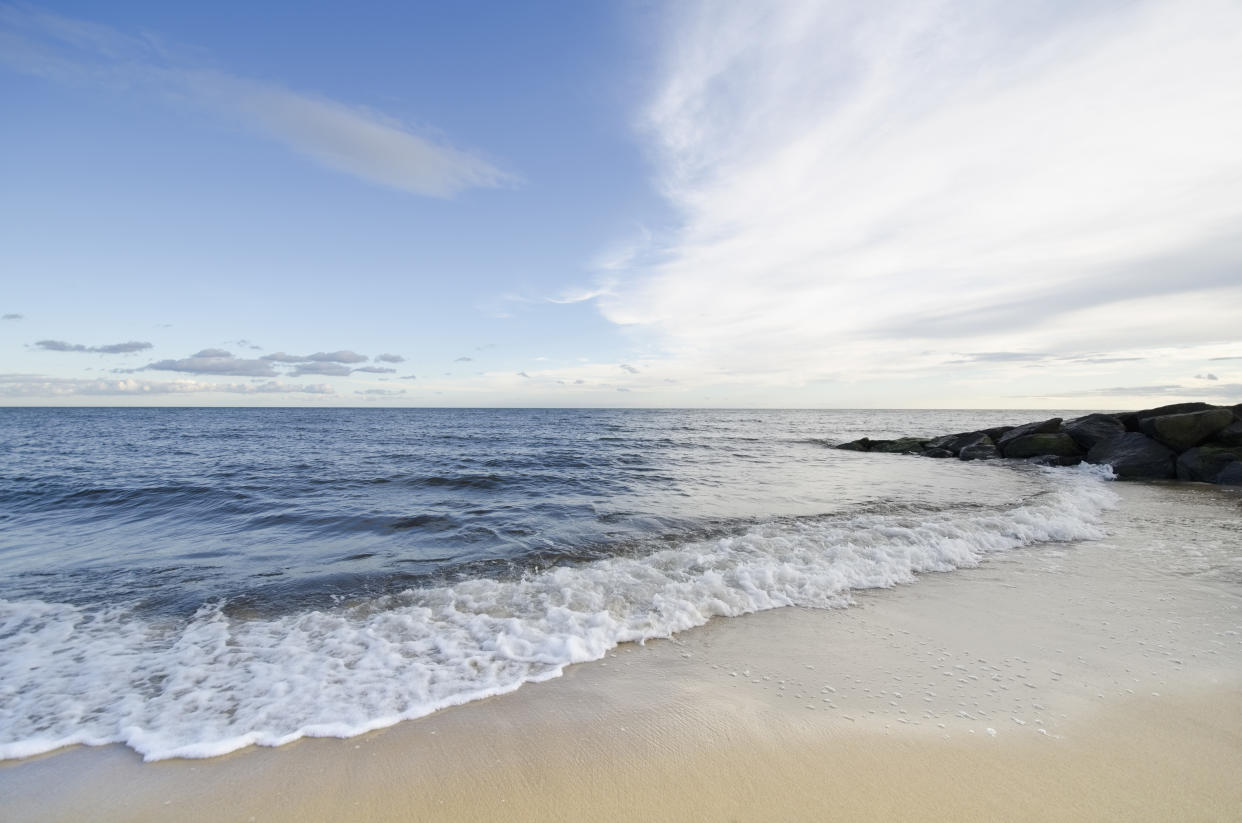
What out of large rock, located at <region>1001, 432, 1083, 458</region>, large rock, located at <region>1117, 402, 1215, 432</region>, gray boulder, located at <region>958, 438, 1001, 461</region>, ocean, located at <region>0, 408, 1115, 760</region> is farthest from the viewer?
gray boulder, located at <region>958, 438, 1001, 461</region>

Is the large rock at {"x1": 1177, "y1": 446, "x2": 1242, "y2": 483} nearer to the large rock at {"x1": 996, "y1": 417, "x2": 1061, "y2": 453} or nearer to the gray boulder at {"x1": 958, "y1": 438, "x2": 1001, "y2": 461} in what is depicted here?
the large rock at {"x1": 996, "y1": 417, "x2": 1061, "y2": 453}

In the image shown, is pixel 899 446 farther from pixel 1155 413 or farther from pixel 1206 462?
pixel 1206 462

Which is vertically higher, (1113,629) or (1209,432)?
(1209,432)

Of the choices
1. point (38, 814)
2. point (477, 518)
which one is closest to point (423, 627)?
point (38, 814)

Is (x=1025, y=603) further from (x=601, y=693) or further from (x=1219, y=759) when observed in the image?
(x=601, y=693)

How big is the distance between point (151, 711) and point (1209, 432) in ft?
85.8

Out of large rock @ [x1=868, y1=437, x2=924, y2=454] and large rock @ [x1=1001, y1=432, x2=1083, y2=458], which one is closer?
large rock @ [x1=1001, y1=432, x2=1083, y2=458]

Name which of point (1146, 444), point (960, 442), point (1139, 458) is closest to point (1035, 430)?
point (960, 442)

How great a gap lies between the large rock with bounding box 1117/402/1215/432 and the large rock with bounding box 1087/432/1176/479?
110 cm

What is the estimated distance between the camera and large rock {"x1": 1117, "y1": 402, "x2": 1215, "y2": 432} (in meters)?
17.9

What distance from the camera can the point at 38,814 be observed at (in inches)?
113

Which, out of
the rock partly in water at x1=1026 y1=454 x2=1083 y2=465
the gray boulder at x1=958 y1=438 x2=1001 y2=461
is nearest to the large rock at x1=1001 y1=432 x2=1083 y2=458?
the rock partly in water at x1=1026 y1=454 x2=1083 y2=465

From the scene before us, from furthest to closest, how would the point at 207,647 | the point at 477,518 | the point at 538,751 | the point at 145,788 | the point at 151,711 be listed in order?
the point at 477,518 < the point at 207,647 < the point at 151,711 < the point at 538,751 < the point at 145,788

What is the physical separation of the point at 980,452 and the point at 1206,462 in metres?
7.31
